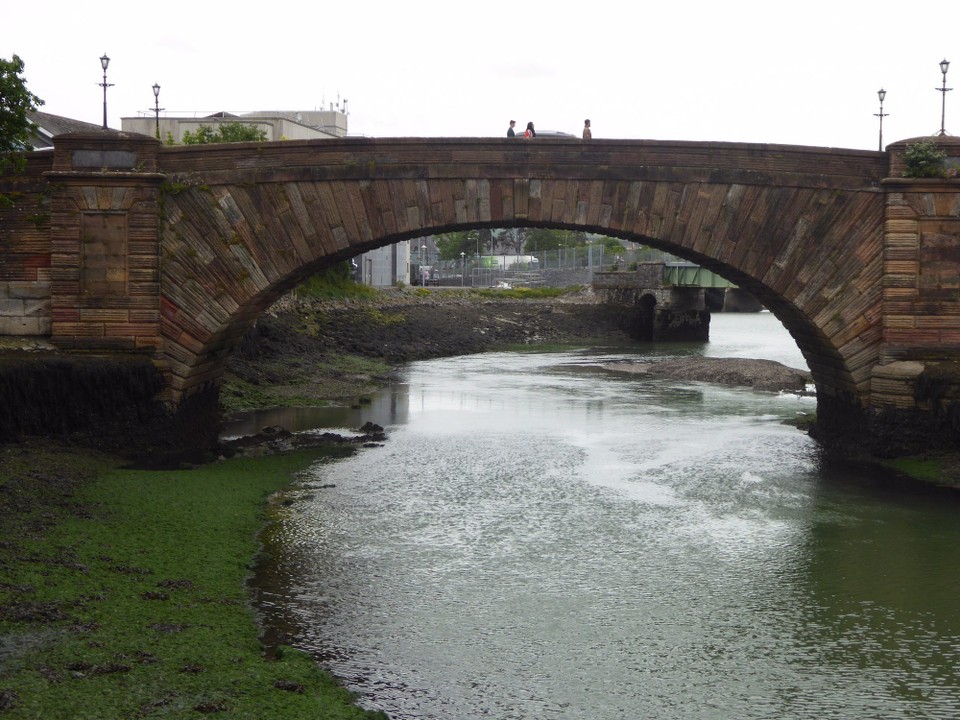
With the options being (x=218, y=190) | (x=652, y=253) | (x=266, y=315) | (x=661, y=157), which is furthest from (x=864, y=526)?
(x=652, y=253)

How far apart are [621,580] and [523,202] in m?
7.26

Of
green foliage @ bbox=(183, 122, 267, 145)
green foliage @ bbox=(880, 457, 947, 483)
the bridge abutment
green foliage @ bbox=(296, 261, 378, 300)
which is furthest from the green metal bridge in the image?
green foliage @ bbox=(880, 457, 947, 483)

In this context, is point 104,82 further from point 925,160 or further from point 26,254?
point 925,160

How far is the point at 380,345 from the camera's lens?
36406mm

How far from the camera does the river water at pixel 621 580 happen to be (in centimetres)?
886

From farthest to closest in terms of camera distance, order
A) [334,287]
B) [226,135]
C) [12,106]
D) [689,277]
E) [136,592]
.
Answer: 1. [689,277]
2. [226,135]
3. [334,287]
4. [12,106]
5. [136,592]

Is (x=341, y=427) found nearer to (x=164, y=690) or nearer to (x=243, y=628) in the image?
(x=243, y=628)

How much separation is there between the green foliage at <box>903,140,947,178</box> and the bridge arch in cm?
46

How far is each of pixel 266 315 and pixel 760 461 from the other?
1715 cm

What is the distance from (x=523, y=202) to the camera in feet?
55.8

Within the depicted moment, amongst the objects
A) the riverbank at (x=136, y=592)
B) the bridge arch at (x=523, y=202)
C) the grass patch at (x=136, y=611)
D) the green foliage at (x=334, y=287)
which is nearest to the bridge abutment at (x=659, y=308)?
the green foliage at (x=334, y=287)

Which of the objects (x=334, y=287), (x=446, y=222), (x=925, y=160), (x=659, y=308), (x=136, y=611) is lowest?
(x=136, y=611)

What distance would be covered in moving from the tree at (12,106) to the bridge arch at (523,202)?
6.66 ft

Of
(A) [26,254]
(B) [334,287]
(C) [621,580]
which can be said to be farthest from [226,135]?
(C) [621,580]
